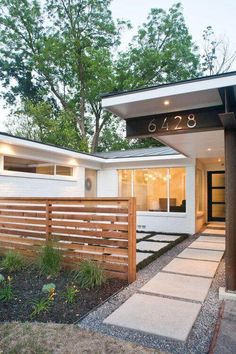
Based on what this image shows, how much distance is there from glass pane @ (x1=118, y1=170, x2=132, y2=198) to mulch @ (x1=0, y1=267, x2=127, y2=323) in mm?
6153

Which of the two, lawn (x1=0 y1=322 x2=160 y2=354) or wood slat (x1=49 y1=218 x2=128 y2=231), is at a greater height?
wood slat (x1=49 y1=218 x2=128 y2=231)

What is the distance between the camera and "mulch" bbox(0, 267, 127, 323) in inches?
125

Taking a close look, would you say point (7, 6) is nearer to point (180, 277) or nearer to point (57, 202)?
point (57, 202)

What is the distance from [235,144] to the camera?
3.90 meters

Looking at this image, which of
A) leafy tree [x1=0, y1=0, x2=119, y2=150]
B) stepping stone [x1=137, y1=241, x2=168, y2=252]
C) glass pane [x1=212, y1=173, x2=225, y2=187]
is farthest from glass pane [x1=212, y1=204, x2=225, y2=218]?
leafy tree [x1=0, y1=0, x2=119, y2=150]

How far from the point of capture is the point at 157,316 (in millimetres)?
3174

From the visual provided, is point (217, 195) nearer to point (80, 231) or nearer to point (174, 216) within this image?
point (174, 216)

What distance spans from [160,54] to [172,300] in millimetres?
21028

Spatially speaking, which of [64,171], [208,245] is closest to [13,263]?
[64,171]

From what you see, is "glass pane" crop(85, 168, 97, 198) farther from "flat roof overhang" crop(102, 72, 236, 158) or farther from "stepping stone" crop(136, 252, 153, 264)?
"flat roof overhang" crop(102, 72, 236, 158)

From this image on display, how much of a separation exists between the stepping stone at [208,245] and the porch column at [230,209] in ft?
10.2

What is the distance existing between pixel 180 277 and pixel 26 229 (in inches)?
117

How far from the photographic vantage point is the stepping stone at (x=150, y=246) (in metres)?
6.51

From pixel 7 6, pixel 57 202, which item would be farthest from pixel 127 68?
pixel 57 202
